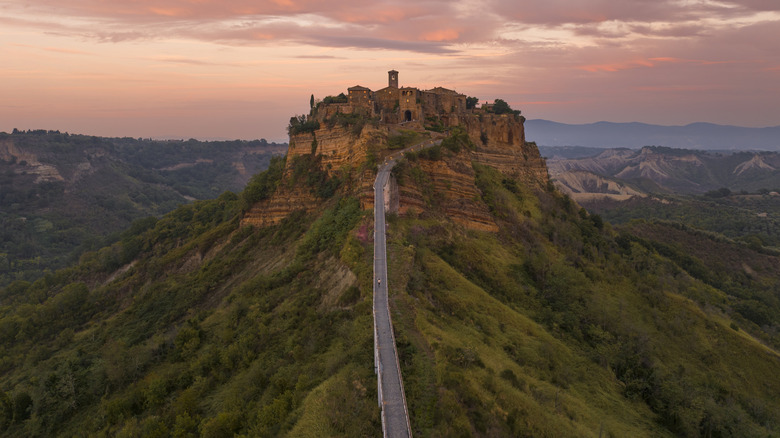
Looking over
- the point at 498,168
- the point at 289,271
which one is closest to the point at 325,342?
the point at 289,271

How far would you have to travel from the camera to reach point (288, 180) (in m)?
53.4

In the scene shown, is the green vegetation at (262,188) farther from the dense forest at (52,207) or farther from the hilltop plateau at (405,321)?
the dense forest at (52,207)

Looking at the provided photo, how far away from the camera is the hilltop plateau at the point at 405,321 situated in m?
20.4

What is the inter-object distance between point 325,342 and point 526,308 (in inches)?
717

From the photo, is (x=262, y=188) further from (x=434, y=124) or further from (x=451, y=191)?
(x=451, y=191)

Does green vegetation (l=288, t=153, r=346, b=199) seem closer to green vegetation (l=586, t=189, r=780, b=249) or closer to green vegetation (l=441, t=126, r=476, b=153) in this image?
green vegetation (l=441, t=126, r=476, b=153)

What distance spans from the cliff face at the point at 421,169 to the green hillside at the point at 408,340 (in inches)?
67.5

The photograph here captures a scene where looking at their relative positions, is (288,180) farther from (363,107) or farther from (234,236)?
(363,107)

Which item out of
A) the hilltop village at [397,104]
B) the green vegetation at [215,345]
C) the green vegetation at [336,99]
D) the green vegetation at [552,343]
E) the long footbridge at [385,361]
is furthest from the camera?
the green vegetation at [336,99]

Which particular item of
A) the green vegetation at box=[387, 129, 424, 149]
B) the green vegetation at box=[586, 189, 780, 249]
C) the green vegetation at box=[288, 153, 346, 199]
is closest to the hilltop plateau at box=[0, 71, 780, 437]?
the green vegetation at box=[288, 153, 346, 199]

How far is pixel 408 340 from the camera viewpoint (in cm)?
2095

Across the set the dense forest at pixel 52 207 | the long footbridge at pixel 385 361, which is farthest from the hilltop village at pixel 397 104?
the dense forest at pixel 52 207

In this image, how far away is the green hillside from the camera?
19.7 metres

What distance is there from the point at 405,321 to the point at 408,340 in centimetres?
190
